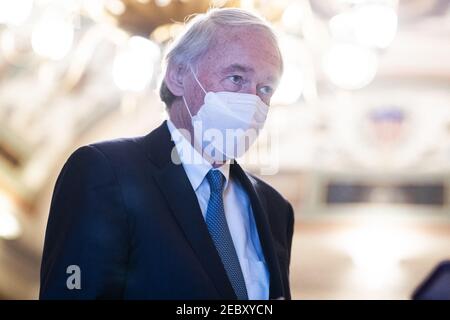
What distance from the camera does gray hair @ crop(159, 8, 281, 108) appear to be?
4.83 ft

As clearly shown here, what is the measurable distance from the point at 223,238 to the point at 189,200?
100mm

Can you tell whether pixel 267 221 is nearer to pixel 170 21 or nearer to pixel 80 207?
pixel 80 207

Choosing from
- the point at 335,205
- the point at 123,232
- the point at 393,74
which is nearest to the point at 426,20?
the point at 393,74

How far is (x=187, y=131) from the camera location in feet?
4.83

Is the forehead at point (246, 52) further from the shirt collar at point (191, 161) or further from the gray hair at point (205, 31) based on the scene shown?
the shirt collar at point (191, 161)

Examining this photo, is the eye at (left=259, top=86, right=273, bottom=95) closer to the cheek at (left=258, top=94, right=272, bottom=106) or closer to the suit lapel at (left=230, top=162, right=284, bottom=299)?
the cheek at (left=258, top=94, right=272, bottom=106)

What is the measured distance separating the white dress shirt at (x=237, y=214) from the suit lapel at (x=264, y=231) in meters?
0.02

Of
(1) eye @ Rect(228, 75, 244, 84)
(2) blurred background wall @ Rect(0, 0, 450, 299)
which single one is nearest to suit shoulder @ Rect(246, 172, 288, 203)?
(1) eye @ Rect(228, 75, 244, 84)

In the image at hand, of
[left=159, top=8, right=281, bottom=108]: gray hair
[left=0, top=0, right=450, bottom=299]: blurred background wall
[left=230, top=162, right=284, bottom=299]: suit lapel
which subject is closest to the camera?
[left=230, top=162, right=284, bottom=299]: suit lapel

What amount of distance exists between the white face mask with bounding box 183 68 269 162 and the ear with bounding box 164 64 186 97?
43mm

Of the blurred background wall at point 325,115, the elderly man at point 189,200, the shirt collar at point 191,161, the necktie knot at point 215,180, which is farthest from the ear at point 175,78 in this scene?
the blurred background wall at point 325,115

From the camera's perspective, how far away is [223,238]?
1345mm

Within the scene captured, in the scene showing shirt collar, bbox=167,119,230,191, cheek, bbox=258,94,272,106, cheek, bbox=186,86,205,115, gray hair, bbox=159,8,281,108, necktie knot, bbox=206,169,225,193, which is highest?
gray hair, bbox=159,8,281,108

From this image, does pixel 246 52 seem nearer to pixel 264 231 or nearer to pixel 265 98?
pixel 265 98
